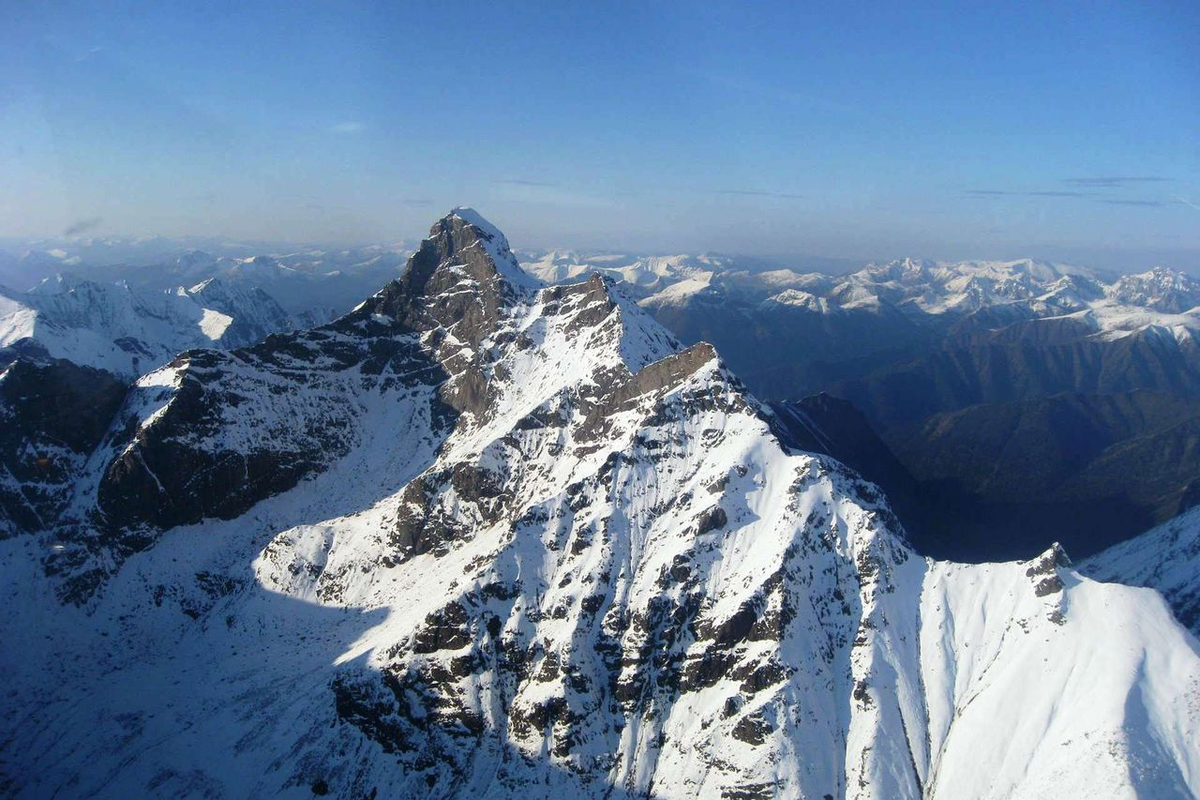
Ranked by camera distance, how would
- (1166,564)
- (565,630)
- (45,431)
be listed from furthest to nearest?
(1166,564) → (45,431) → (565,630)

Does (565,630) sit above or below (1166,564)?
above

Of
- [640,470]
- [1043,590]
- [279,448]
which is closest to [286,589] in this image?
[279,448]

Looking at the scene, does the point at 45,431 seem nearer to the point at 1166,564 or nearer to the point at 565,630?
the point at 565,630

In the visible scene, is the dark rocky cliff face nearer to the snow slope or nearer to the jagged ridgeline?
the jagged ridgeline

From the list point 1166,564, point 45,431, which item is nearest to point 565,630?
point 45,431

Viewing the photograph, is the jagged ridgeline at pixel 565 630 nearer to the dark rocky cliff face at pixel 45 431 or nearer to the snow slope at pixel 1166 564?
the dark rocky cliff face at pixel 45 431

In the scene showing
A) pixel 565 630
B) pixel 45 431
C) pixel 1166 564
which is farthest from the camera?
pixel 1166 564

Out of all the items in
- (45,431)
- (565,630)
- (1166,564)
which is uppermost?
(45,431)

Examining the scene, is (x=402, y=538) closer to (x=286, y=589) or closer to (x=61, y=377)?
(x=286, y=589)
